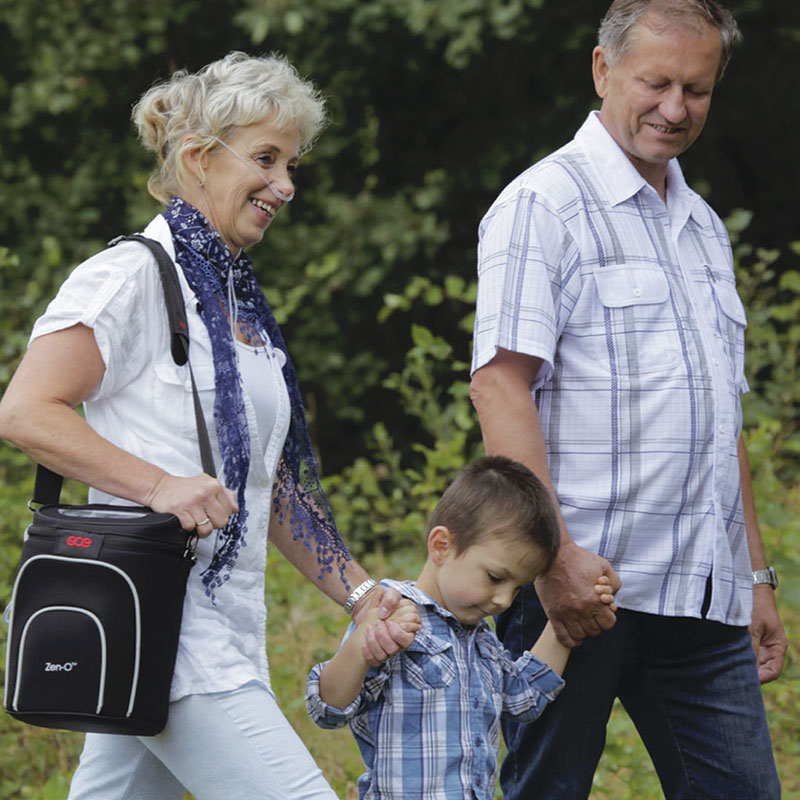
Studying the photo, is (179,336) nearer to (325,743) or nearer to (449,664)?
(449,664)

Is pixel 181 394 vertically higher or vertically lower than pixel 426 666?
higher

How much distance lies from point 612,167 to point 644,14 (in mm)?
306

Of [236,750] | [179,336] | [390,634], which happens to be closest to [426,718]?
[390,634]

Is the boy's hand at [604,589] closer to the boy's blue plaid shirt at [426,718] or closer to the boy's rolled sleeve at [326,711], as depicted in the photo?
the boy's blue plaid shirt at [426,718]

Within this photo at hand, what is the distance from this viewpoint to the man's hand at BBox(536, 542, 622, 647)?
2443 millimetres

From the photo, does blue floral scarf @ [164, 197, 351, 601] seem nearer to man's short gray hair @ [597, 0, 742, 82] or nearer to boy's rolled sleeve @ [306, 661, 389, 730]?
boy's rolled sleeve @ [306, 661, 389, 730]

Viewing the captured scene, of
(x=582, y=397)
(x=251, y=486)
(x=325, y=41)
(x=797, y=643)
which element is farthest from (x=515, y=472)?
(x=325, y=41)

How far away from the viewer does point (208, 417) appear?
7.70ft

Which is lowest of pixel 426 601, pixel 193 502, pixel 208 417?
pixel 426 601

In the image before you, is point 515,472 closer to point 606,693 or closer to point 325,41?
point 606,693

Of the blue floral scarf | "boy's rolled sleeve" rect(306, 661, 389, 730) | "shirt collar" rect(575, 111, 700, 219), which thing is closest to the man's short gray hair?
"shirt collar" rect(575, 111, 700, 219)

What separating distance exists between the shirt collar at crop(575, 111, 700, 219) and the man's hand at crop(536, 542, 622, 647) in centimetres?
72

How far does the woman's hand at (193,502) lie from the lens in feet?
7.11

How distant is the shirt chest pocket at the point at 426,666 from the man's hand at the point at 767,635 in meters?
0.94
